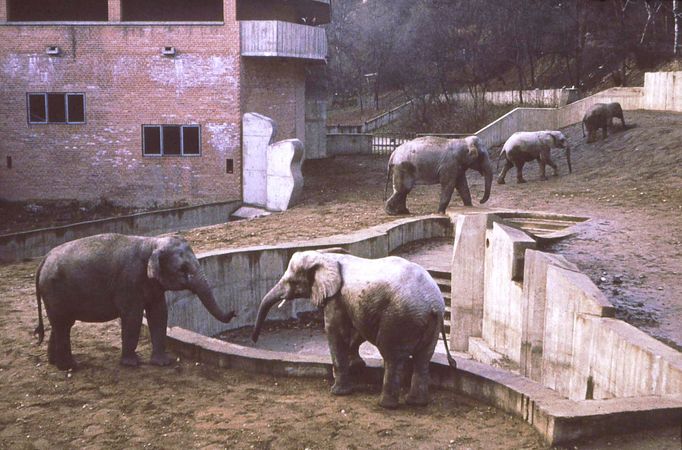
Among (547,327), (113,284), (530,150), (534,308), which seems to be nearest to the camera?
(113,284)

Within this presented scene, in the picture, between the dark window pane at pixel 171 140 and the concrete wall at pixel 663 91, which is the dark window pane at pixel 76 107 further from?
the concrete wall at pixel 663 91

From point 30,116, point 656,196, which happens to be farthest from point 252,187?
point 656,196

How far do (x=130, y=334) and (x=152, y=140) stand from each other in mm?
19235

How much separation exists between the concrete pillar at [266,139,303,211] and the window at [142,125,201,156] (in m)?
2.91

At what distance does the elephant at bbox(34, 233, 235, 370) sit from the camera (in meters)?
9.07

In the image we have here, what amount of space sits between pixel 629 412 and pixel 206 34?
75.0 feet

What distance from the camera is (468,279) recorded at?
13.9 meters

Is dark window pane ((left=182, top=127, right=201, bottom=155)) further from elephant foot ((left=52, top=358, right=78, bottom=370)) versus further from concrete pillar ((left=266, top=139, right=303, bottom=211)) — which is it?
elephant foot ((left=52, top=358, right=78, bottom=370))

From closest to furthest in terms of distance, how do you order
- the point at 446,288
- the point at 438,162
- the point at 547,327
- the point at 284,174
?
the point at 547,327
the point at 446,288
the point at 438,162
the point at 284,174

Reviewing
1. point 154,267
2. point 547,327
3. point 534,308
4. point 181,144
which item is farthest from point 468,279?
point 181,144

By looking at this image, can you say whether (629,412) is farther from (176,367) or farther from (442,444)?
(176,367)

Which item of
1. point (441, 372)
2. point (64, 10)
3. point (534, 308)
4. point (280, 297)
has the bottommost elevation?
point (441, 372)

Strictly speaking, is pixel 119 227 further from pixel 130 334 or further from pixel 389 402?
pixel 389 402

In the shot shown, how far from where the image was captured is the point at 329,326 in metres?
8.43
